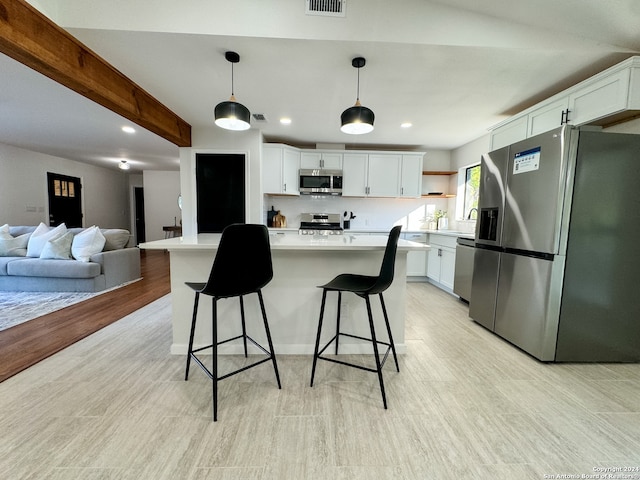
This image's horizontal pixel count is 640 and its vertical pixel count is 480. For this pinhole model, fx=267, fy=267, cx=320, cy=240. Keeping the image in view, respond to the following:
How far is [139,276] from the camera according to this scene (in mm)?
4539

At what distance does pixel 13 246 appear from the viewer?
380cm

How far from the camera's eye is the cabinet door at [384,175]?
15.2ft

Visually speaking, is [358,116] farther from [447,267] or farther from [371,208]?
[371,208]

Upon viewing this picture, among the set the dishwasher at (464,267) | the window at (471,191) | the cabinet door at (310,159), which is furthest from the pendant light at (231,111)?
the window at (471,191)

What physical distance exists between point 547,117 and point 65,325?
5.10 metres

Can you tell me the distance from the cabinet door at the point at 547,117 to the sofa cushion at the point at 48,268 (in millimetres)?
5566

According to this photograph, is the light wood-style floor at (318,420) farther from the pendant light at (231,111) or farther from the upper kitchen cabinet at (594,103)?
the upper kitchen cabinet at (594,103)

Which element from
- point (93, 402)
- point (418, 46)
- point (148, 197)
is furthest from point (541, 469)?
point (148, 197)

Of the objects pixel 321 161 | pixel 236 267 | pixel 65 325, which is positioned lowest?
pixel 65 325

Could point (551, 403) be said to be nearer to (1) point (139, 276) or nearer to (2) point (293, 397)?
(2) point (293, 397)

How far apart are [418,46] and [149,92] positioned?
2730 millimetres

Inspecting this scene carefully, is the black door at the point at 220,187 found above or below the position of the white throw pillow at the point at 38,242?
above

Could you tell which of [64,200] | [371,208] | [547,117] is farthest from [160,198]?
[547,117]

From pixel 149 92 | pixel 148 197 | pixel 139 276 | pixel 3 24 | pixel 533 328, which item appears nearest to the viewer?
Answer: pixel 3 24
